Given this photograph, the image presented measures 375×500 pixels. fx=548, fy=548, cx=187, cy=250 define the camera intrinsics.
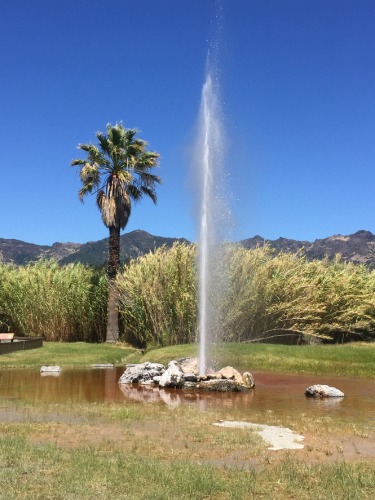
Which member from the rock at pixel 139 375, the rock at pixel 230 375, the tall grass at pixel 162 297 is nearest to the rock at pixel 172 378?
the rock at pixel 139 375

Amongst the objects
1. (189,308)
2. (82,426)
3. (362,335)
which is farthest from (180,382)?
(362,335)

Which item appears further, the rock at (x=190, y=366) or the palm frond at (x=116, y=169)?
the palm frond at (x=116, y=169)

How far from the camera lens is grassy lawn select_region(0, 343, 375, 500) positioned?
22.7ft

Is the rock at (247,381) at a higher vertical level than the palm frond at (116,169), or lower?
lower

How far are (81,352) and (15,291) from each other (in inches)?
349

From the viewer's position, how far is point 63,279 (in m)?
32.0

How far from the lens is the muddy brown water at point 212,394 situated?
13945 mm

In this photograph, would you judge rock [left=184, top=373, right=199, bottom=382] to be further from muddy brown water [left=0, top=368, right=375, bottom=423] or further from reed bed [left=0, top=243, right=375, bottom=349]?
reed bed [left=0, top=243, right=375, bottom=349]

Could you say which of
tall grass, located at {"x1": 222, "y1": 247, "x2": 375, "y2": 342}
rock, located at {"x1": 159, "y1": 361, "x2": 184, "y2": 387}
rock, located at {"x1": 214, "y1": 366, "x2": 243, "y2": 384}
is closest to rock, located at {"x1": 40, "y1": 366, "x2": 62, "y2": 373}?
rock, located at {"x1": 159, "y1": 361, "x2": 184, "y2": 387}

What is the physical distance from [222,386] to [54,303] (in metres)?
16.4

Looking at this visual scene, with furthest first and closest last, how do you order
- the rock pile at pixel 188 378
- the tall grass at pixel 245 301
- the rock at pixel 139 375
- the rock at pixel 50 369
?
the tall grass at pixel 245 301
the rock at pixel 50 369
the rock at pixel 139 375
the rock pile at pixel 188 378

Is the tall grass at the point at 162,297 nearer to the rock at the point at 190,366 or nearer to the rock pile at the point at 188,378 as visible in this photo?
the rock at the point at 190,366

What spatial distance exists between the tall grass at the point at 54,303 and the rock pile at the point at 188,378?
1333 centimetres

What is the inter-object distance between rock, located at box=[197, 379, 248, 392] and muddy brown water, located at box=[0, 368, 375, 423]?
1.59ft
